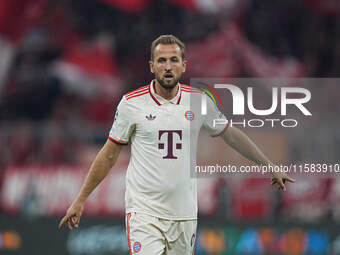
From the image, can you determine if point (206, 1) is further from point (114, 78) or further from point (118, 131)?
point (118, 131)

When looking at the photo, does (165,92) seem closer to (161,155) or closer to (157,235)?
(161,155)

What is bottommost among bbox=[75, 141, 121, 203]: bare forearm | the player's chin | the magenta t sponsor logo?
bbox=[75, 141, 121, 203]: bare forearm

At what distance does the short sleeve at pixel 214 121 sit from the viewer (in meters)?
7.28

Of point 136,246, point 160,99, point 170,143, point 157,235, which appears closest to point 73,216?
point 136,246

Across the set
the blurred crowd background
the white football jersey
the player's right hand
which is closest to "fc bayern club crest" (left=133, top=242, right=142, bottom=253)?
the white football jersey

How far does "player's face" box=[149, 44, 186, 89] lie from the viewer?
22.8ft

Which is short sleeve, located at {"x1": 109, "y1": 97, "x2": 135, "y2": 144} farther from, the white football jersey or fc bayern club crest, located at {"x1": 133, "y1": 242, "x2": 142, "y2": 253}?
fc bayern club crest, located at {"x1": 133, "y1": 242, "x2": 142, "y2": 253}

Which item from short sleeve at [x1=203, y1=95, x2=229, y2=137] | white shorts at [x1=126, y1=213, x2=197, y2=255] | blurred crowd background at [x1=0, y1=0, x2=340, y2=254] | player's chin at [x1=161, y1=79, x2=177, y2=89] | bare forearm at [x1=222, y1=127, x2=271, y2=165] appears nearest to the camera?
white shorts at [x1=126, y1=213, x2=197, y2=255]

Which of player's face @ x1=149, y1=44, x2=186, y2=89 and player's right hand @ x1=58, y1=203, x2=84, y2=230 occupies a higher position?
player's face @ x1=149, y1=44, x2=186, y2=89

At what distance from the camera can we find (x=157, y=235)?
22.8ft

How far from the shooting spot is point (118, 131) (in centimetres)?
709

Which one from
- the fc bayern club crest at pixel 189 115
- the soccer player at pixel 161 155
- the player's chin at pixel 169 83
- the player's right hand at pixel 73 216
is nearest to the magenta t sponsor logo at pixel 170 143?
the soccer player at pixel 161 155

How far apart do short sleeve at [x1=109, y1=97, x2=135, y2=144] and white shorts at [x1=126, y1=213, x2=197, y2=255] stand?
617 mm

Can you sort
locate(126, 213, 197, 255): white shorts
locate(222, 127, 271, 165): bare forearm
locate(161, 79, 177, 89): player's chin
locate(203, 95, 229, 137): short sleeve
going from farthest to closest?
locate(222, 127, 271, 165): bare forearm
locate(203, 95, 229, 137): short sleeve
locate(161, 79, 177, 89): player's chin
locate(126, 213, 197, 255): white shorts
